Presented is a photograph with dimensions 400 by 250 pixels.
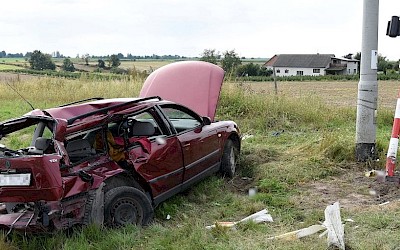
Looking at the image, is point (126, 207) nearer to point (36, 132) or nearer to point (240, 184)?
point (36, 132)

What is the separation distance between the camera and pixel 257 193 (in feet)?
23.0

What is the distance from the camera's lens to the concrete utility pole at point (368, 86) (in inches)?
313

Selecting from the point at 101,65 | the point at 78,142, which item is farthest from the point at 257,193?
the point at 101,65

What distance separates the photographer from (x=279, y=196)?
267 inches

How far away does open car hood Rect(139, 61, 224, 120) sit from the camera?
9.28 m

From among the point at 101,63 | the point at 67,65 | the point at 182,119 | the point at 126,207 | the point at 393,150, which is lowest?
the point at 126,207

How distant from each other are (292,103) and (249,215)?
823 centimetres

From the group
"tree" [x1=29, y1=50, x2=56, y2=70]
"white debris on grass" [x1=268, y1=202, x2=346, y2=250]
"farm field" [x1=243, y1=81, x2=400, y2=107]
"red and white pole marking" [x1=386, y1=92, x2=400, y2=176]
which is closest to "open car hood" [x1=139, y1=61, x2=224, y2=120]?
"red and white pole marking" [x1=386, y1=92, x2=400, y2=176]

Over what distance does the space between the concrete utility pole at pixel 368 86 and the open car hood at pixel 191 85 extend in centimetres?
270

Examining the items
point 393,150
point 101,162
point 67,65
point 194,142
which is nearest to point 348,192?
point 393,150

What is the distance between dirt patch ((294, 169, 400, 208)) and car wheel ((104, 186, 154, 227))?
7.05 ft

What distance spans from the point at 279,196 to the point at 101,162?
270 centimetres

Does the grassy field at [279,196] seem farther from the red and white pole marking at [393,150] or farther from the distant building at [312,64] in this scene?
the distant building at [312,64]

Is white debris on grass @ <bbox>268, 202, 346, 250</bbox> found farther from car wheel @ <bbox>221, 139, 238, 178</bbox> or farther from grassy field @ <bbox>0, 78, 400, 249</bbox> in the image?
car wheel @ <bbox>221, 139, 238, 178</bbox>
